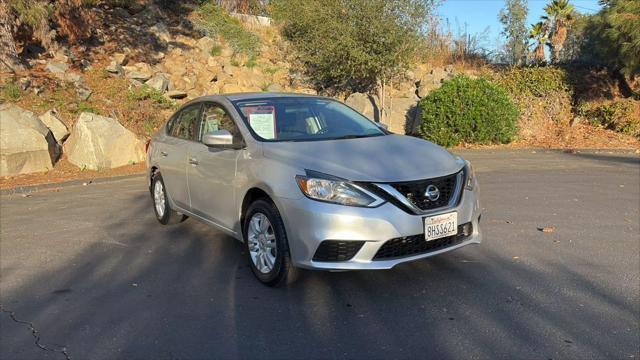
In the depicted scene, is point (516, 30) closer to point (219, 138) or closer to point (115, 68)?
point (115, 68)

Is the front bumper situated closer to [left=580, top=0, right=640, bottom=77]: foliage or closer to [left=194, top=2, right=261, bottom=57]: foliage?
[left=580, top=0, right=640, bottom=77]: foliage

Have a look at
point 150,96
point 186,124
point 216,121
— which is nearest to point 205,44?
point 150,96

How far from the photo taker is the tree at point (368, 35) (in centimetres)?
1476

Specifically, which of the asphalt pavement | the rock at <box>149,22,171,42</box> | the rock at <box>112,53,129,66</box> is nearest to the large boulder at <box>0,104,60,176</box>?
the asphalt pavement

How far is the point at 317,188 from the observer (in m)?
4.11

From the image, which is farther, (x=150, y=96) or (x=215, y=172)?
(x=150, y=96)

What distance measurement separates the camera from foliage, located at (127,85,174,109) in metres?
15.2

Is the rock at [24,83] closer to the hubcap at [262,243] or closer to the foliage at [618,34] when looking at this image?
the hubcap at [262,243]

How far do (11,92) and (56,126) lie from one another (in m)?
1.58

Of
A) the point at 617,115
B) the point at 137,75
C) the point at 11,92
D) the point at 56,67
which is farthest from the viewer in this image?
the point at 137,75

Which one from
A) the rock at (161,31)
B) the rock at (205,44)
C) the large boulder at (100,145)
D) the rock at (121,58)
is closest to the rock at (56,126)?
the large boulder at (100,145)

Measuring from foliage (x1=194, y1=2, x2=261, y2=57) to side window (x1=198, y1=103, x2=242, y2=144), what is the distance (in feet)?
49.4

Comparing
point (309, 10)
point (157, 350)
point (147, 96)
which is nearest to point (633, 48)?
point (309, 10)

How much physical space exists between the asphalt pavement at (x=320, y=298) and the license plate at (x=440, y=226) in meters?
0.51
